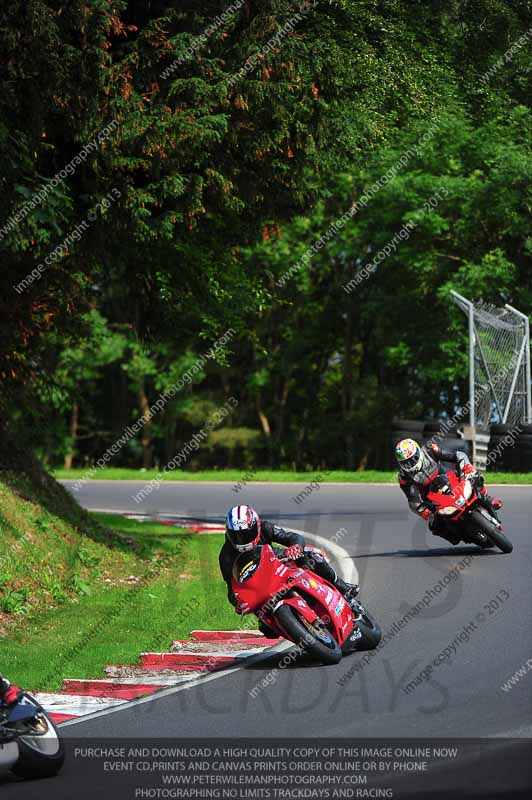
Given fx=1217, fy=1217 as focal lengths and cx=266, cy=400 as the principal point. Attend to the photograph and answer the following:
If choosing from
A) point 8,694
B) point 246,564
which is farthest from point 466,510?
point 8,694

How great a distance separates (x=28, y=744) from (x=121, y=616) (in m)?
7.09

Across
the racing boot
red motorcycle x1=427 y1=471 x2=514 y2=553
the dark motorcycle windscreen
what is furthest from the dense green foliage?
the dark motorcycle windscreen

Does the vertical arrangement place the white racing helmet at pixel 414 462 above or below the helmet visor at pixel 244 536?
below

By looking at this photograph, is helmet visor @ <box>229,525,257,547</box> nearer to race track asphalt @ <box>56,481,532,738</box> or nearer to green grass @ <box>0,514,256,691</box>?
race track asphalt @ <box>56,481,532,738</box>

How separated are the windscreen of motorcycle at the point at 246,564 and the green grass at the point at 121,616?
5.24 feet

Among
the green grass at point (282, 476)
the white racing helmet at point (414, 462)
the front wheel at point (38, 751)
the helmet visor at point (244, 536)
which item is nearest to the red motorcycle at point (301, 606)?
the helmet visor at point (244, 536)

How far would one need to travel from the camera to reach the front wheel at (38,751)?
7035mm

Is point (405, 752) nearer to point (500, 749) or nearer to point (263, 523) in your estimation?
point (500, 749)

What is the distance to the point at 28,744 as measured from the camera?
23.2ft

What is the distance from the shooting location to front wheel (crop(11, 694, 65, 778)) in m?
7.04

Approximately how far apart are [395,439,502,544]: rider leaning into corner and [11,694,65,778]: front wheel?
30.2ft

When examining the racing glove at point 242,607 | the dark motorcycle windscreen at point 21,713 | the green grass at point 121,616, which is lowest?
the green grass at point 121,616

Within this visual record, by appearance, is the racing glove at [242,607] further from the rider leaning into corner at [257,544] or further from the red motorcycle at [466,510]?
the red motorcycle at [466,510]

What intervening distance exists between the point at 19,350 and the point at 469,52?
7.93m
